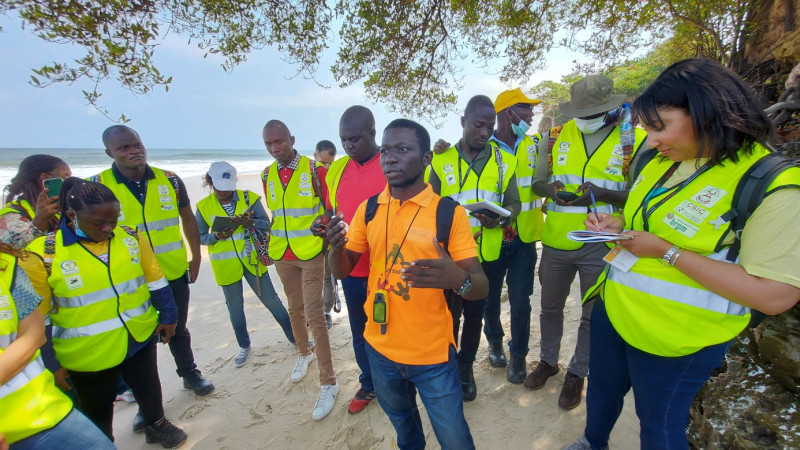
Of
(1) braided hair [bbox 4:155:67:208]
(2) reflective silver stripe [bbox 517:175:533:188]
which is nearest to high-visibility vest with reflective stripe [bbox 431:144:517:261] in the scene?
(2) reflective silver stripe [bbox 517:175:533:188]

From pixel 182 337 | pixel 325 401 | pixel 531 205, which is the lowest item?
pixel 325 401

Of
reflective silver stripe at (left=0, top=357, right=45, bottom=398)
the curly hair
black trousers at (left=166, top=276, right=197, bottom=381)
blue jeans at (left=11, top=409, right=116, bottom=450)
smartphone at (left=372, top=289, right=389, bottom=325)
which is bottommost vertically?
black trousers at (left=166, top=276, right=197, bottom=381)

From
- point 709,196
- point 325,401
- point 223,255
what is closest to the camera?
point 709,196

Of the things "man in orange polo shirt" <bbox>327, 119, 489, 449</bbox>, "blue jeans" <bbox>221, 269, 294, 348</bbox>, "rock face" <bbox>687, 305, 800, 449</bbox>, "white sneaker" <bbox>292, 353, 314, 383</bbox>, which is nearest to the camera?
"man in orange polo shirt" <bbox>327, 119, 489, 449</bbox>

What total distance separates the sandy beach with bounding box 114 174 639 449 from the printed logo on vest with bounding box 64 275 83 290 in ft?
5.55

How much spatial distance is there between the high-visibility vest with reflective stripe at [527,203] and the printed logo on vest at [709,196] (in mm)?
1620

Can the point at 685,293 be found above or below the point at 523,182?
below

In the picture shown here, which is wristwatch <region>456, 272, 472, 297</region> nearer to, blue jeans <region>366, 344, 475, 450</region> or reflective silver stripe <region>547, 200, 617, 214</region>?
blue jeans <region>366, 344, 475, 450</region>

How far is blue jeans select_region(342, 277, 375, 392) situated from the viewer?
110 inches

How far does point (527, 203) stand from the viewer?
3.13m

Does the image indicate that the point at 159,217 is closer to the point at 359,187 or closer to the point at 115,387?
the point at 115,387

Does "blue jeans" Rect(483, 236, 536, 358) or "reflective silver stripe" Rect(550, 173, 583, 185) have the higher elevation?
"reflective silver stripe" Rect(550, 173, 583, 185)

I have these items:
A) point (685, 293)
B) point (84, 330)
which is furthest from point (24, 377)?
point (685, 293)

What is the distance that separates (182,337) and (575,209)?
13.2ft
